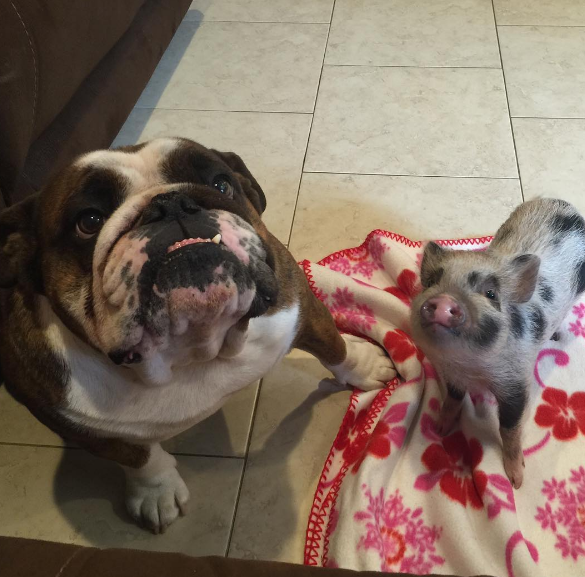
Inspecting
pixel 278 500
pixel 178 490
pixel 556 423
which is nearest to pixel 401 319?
pixel 556 423

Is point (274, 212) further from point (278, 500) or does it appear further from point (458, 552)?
point (458, 552)

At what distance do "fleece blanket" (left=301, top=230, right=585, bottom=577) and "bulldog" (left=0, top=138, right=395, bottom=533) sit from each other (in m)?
0.29

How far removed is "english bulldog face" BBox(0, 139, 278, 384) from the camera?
30.1 inches

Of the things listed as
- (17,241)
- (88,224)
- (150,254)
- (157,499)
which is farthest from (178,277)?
(157,499)

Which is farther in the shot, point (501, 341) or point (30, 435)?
point (30, 435)

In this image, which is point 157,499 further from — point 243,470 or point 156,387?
point 156,387

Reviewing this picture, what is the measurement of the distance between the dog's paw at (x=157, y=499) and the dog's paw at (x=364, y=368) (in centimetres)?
44

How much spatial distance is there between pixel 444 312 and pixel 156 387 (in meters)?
0.50

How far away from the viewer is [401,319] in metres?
1.53

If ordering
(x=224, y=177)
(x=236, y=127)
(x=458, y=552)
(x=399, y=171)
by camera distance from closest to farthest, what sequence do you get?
(x=224, y=177) → (x=458, y=552) → (x=399, y=171) → (x=236, y=127)

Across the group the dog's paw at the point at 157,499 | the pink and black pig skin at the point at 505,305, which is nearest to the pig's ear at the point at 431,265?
the pink and black pig skin at the point at 505,305

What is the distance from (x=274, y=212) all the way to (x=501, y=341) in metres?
0.98

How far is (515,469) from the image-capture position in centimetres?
124

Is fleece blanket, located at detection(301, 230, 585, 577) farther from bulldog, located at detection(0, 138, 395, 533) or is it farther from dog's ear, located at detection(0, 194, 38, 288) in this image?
dog's ear, located at detection(0, 194, 38, 288)
